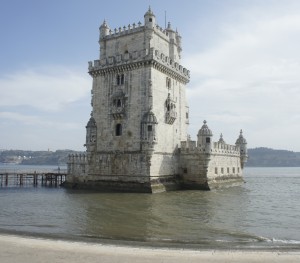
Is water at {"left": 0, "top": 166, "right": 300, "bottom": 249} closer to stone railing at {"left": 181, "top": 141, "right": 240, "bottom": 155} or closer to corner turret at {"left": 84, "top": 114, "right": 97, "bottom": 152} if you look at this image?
stone railing at {"left": 181, "top": 141, "right": 240, "bottom": 155}

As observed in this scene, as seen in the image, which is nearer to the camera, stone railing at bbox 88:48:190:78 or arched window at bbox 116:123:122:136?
stone railing at bbox 88:48:190:78

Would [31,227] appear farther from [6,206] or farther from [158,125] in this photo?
[158,125]

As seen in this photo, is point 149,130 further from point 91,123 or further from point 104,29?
point 104,29

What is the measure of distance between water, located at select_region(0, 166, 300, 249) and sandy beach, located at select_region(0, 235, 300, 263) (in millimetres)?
2092

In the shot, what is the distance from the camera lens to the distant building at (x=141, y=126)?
4050 cm

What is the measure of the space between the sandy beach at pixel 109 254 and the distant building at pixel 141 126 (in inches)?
931

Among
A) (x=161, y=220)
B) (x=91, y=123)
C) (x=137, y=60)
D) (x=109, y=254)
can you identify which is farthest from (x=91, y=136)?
(x=109, y=254)

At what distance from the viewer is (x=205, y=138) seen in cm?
4384

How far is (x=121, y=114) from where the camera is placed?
42062 mm

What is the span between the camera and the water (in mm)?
18578

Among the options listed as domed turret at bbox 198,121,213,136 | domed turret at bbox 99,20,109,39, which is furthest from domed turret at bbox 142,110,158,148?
domed turret at bbox 99,20,109,39

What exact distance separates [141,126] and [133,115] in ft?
7.66

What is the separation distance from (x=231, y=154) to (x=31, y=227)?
3685 centimetres

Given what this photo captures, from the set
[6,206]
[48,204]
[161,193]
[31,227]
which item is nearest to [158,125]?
[161,193]
